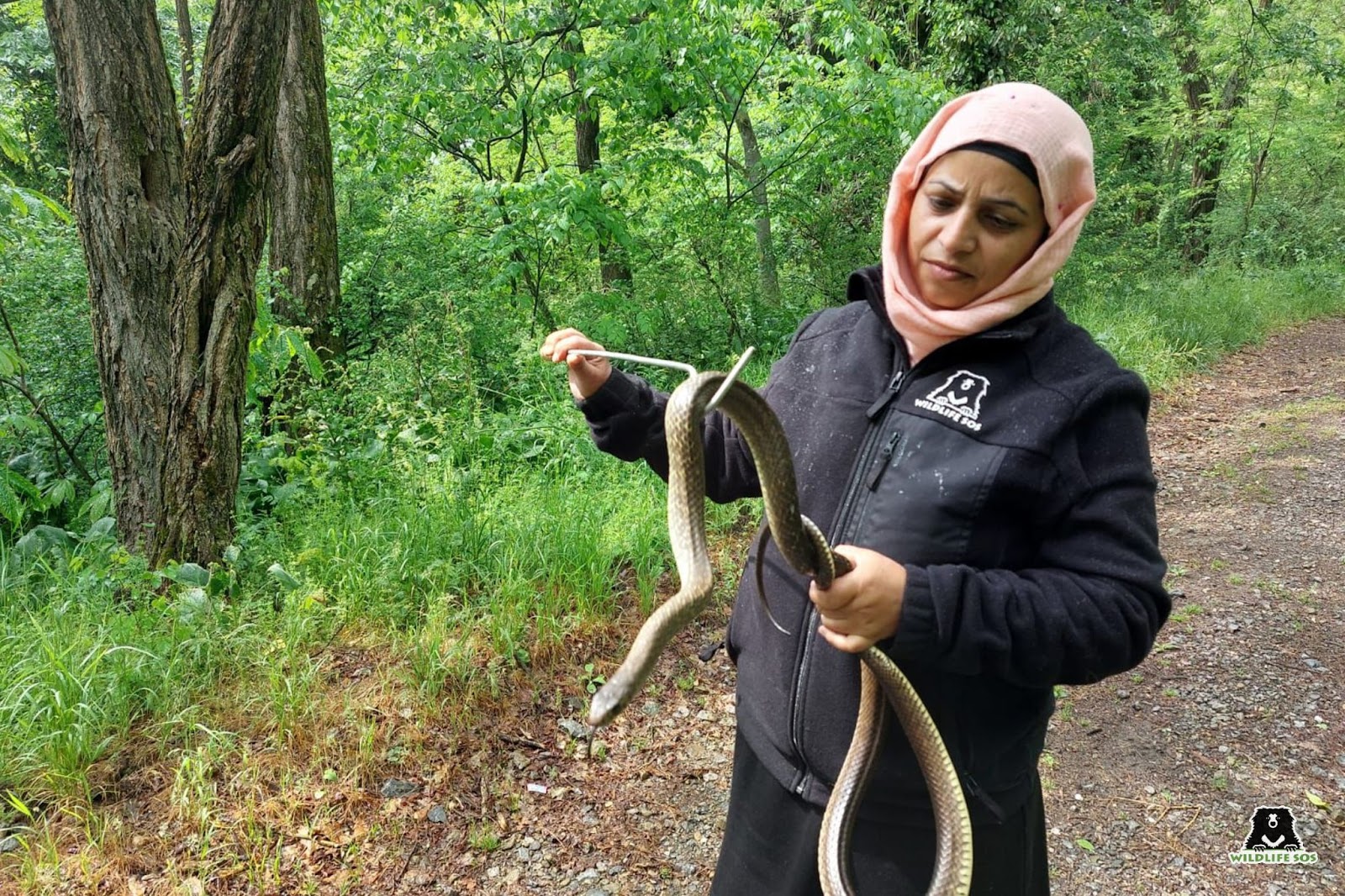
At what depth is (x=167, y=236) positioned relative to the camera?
3.42m

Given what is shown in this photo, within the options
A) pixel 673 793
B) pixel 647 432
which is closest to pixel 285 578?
pixel 673 793

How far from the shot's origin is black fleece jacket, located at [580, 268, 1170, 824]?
127 centimetres

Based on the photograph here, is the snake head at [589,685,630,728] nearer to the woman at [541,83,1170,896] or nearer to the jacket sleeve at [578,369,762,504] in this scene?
the woman at [541,83,1170,896]

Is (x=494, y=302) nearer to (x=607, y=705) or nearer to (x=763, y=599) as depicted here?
(x=763, y=599)

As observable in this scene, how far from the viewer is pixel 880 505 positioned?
4.62 feet

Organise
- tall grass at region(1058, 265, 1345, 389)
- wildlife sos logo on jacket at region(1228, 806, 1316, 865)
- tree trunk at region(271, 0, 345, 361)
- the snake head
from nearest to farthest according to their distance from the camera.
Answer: the snake head < wildlife sos logo on jacket at region(1228, 806, 1316, 865) < tree trunk at region(271, 0, 345, 361) < tall grass at region(1058, 265, 1345, 389)

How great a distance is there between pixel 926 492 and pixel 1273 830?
2.89 metres

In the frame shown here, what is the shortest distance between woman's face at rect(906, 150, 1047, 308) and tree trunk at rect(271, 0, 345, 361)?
5283 millimetres

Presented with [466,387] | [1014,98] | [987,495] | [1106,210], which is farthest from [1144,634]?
[1106,210]

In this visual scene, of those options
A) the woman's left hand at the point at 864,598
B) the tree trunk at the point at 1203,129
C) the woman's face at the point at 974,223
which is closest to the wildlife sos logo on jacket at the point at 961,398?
the woman's face at the point at 974,223

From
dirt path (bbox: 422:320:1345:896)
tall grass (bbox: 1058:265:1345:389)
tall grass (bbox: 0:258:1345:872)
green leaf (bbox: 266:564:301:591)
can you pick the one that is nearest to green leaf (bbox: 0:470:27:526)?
tall grass (bbox: 0:258:1345:872)

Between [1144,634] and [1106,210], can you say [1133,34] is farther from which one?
[1144,634]

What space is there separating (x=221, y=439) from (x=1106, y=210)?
11.7 metres

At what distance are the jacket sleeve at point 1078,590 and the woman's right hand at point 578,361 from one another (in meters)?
0.80
